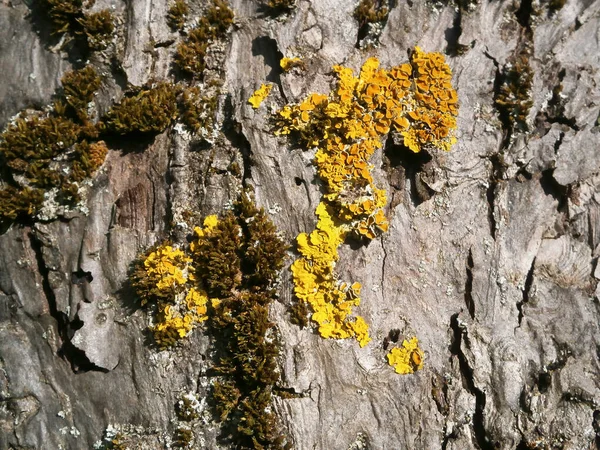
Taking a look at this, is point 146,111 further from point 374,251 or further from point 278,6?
point 374,251

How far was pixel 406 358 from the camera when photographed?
4996mm

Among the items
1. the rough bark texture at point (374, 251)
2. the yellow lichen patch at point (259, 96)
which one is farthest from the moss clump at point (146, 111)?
the yellow lichen patch at point (259, 96)

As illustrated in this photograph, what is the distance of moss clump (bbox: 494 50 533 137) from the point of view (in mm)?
5148

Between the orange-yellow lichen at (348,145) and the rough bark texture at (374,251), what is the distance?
0.15 metres

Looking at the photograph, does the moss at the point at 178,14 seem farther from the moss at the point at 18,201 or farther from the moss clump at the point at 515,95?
the moss clump at the point at 515,95

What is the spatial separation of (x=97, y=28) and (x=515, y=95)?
406 cm

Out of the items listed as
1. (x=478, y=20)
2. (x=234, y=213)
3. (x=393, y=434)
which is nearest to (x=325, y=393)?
(x=393, y=434)

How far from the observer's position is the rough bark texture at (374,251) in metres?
4.95

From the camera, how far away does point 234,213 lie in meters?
5.09

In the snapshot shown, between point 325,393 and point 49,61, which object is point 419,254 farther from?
point 49,61

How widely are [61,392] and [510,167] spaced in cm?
490

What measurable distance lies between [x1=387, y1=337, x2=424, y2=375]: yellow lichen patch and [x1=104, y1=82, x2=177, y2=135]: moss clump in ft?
10.0

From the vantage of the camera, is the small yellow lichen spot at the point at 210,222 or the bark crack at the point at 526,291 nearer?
the small yellow lichen spot at the point at 210,222

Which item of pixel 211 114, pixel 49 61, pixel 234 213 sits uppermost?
pixel 49 61
